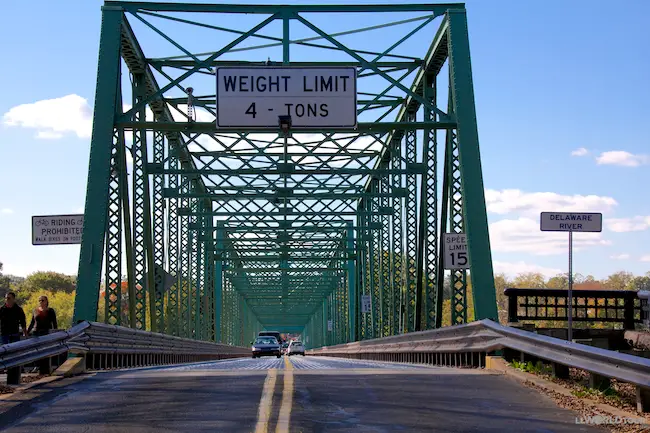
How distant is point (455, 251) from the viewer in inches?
785

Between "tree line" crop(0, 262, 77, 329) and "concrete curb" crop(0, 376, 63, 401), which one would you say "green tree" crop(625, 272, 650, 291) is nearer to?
"tree line" crop(0, 262, 77, 329)

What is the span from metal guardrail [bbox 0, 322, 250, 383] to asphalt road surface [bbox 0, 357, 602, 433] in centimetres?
48

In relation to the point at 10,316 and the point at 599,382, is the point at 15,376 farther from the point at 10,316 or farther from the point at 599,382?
the point at 599,382

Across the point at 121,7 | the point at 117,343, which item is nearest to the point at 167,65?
the point at 121,7

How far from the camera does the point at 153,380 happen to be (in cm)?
1229

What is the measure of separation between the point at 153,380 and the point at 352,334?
4910cm

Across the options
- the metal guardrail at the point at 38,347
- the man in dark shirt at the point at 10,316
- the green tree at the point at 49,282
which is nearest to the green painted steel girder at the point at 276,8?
the man in dark shirt at the point at 10,316

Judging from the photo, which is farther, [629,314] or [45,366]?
[629,314]

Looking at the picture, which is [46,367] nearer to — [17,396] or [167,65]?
[17,396]

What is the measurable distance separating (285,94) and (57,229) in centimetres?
556

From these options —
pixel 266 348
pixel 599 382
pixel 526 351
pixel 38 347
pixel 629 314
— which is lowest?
pixel 266 348

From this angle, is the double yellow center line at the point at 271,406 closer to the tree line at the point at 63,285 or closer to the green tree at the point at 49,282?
the tree line at the point at 63,285

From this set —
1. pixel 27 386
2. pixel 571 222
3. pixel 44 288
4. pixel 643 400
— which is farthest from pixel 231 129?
pixel 44 288

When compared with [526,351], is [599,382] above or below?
below
